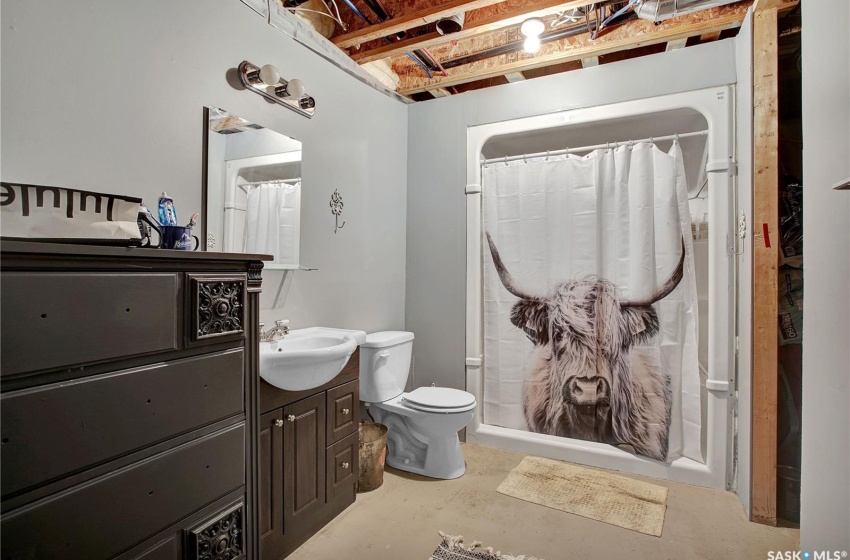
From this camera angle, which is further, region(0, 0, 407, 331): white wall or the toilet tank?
the toilet tank

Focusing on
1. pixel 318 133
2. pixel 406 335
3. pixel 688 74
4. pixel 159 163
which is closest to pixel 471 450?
pixel 406 335

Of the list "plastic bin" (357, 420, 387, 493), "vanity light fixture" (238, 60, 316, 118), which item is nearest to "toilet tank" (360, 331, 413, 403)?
"plastic bin" (357, 420, 387, 493)

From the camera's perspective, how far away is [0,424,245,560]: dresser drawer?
0.81m

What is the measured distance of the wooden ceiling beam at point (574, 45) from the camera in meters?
2.23

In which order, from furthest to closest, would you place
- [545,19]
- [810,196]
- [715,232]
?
[545,19], [715,232], [810,196]

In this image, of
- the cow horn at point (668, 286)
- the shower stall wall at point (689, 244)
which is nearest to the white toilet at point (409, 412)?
the shower stall wall at point (689, 244)

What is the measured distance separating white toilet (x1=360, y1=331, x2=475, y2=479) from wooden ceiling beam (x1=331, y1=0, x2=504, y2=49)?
65.6 inches

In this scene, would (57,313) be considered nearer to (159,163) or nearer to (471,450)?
(159,163)

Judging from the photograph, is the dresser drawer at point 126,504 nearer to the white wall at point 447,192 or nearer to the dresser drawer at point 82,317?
the dresser drawer at point 82,317

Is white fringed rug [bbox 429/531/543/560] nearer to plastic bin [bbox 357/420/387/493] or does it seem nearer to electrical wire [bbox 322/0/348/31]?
plastic bin [bbox 357/420/387/493]

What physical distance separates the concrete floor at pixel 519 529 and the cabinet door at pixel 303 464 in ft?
0.44

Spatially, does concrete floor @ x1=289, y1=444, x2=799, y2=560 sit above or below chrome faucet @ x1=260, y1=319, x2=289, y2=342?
below

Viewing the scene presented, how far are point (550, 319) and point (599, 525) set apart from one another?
3.72ft

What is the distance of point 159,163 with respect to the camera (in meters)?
1.54
